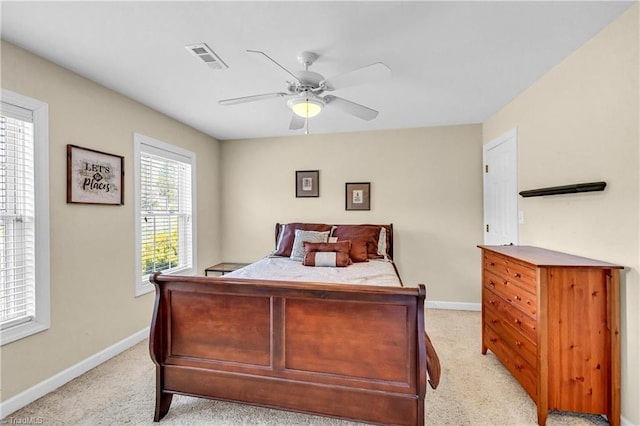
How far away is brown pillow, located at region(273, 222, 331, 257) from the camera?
12.0 ft

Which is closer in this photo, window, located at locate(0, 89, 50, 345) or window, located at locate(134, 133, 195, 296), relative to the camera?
window, located at locate(0, 89, 50, 345)

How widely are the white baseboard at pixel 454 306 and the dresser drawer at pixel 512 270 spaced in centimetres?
139

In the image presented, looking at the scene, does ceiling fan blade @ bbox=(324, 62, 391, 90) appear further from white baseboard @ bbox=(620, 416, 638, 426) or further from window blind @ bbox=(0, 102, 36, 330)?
white baseboard @ bbox=(620, 416, 638, 426)

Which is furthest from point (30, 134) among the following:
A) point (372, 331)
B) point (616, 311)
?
point (616, 311)

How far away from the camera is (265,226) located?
434 cm

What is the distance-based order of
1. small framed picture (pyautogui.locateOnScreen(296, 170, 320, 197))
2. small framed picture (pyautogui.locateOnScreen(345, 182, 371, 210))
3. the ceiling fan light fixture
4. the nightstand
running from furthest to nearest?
1. small framed picture (pyautogui.locateOnScreen(296, 170, 320, 197))
2. small framed picture (pyautogui.locateOnScreen(345, 182, 371, 210))
3. the nightstand
4. the ceiling fan light fixture

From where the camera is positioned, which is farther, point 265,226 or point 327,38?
point 265,226

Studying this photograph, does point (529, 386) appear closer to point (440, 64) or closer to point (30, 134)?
point (440, 64)

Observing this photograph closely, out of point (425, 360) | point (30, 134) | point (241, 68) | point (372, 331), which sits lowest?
point (425, 360)

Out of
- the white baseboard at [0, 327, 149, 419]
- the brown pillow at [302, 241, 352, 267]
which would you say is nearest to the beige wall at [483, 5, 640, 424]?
the brown pillow at [302, 241, 352, 267]

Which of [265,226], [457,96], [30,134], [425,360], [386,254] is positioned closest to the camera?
[425,360]

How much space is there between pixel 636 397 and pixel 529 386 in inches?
19.6

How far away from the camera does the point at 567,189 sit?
2.03m

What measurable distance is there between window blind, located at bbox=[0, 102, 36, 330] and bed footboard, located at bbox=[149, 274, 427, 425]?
103cm
